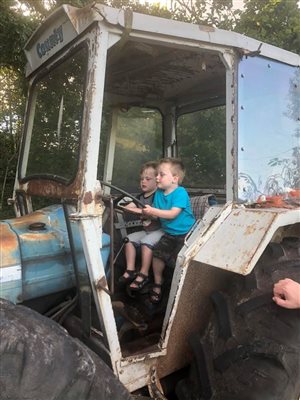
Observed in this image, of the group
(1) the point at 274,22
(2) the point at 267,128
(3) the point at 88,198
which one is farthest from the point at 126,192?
(1) the point at 274,22

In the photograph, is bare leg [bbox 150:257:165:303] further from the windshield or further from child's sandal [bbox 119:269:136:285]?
the windshield

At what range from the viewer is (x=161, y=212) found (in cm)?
254

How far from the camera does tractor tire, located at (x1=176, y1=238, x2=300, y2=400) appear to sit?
1977 millimetres

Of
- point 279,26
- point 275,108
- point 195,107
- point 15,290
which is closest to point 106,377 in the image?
point 15,290

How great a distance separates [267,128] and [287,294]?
1010 millimetres

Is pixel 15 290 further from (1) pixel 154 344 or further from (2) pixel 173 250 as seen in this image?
(2) pixel 173 250

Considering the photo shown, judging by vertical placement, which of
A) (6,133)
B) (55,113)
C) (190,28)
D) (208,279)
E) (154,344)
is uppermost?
(6,133)

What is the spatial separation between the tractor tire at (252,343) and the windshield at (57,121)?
106cm

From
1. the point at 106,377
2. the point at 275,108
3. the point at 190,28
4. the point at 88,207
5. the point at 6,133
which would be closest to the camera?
the point at 106,377

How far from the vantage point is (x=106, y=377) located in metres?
1.74

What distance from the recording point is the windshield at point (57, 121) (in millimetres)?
2189

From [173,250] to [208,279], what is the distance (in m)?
0.38

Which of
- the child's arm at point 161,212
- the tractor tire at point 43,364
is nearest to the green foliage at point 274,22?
the child's arm at point 161,212

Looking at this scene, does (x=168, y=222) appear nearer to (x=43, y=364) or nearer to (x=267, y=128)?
(x=267, y=128)
